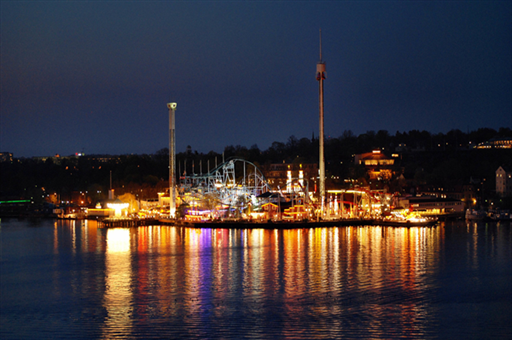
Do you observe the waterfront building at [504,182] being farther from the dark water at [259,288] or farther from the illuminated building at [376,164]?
the dark water at [259,288]

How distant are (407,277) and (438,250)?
527cm

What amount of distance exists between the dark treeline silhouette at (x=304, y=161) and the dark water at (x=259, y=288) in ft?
59.9

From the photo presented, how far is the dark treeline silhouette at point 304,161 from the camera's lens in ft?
141

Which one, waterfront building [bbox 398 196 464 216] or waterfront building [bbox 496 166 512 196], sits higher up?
waterfront building [bbox 496 166 512 196]

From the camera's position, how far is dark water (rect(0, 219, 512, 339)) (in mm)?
10906

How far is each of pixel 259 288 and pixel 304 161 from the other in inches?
1464

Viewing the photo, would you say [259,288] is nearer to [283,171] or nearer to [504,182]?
[504,182]

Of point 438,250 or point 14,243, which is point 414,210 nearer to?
point 438,250

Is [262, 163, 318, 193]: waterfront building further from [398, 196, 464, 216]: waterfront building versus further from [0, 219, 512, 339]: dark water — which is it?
[0, 219, 512, 339]: dark water

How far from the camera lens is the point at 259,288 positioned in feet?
45.7

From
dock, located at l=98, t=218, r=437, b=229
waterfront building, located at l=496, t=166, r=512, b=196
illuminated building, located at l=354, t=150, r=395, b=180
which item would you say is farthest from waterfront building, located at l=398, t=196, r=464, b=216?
illuminated building, located at l=354, t=150, r=395, b=180

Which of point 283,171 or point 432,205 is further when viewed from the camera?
point 283,171

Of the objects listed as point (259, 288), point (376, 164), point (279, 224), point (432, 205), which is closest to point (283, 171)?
point (376, 164)

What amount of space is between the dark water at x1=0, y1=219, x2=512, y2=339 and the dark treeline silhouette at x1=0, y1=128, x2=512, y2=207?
718 inches
